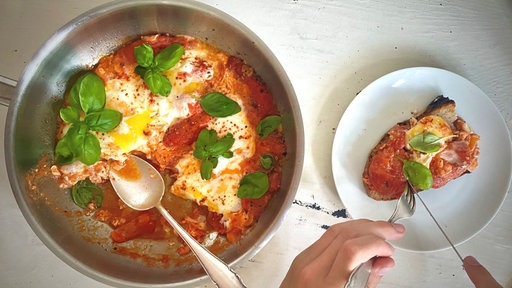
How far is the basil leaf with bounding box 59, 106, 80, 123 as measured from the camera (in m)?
1.35

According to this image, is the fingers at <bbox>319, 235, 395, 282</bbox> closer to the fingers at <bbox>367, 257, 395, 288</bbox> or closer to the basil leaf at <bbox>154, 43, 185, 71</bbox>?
the fingers at <bbox>367, 257, 395, 288</bbox>

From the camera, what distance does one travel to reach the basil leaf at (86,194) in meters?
1.49

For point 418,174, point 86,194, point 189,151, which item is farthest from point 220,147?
point 418,174

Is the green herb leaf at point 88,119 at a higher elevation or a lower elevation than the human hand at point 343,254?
higher

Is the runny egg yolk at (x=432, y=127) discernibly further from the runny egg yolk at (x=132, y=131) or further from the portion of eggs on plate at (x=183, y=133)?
the runny egg yolk at (x=132, y=131)

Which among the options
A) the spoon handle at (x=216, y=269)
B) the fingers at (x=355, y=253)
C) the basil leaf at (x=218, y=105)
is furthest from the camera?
the basil leaf at (x=218, y=105)

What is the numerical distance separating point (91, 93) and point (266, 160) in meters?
0.55

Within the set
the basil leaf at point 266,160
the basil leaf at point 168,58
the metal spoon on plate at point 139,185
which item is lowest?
the metal spoon on plate at point 139,185

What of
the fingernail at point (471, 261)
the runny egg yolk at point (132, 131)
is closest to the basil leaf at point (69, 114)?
the runny egg yolk at point (132, 131)

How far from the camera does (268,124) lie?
4.73ft

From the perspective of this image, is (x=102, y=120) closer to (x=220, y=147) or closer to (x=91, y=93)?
(x=91, y=93)

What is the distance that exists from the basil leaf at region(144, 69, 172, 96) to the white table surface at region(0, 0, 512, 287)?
35cm

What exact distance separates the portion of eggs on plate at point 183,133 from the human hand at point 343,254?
0.28 metres

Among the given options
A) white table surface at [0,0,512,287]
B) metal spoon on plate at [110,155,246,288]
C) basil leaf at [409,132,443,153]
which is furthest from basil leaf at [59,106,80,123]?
basil leaf at [409,132,443,153]
